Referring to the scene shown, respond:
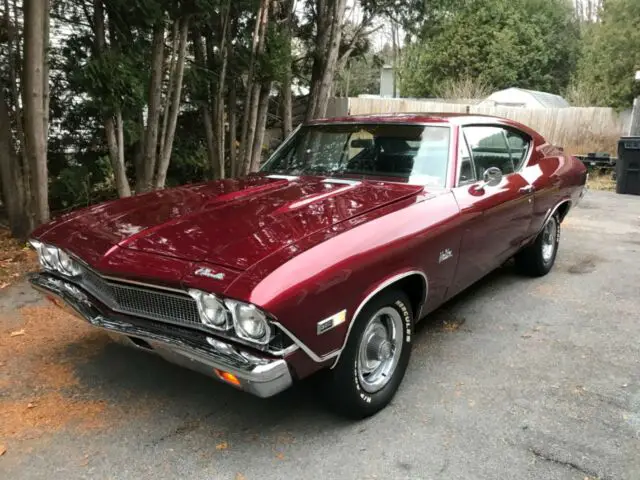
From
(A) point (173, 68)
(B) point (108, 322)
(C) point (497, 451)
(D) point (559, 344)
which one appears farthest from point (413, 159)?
(A) point (173, 68)

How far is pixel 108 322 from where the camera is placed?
2799 mm

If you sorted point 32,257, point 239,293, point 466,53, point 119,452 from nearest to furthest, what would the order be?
point 239,293, point 119,452, point 32,257, point 466,53

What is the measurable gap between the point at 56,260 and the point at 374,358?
6.30 feet

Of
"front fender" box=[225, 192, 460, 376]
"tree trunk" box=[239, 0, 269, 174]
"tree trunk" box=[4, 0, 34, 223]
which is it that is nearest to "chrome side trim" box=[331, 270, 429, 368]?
"front fender" box=[225, 192, 460, 376]

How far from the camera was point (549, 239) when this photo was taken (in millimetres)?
5477

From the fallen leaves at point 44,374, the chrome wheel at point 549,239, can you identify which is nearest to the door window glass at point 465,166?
the chrome wheel at point 549,239

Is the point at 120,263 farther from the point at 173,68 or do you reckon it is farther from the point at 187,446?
the point at 173,68

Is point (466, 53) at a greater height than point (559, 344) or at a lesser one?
greater

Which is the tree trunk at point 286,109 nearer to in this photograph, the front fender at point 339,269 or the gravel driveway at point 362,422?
the gravel driveway at point 362,422

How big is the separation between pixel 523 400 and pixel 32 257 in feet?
16.7

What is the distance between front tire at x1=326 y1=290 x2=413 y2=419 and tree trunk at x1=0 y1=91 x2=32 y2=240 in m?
5.00

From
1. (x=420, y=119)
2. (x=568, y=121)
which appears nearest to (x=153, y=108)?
(x=420, y=119)

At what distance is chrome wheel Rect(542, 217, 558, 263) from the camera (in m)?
5.35

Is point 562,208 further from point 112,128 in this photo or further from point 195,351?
point 112,128
